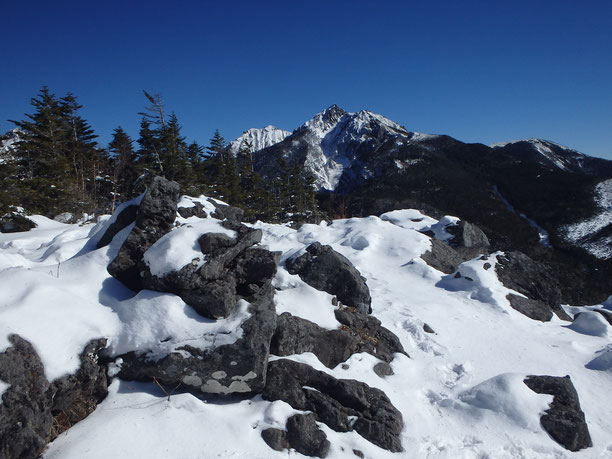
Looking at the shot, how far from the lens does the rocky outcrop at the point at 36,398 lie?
13.2 ft

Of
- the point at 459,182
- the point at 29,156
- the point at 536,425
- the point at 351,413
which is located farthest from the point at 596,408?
the point at 459,182

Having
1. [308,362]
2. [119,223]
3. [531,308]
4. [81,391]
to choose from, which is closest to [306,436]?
[308,362]

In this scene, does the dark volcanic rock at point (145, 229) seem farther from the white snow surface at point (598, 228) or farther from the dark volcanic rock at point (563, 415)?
the white snow surface at point (598, 228)

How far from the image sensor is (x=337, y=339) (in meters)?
7.44

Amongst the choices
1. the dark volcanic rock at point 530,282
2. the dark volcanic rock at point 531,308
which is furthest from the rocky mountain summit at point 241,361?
the dark volcanic rock at point 530,282

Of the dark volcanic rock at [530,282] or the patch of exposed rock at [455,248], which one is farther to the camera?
the patch of exposed rock at [455,248]

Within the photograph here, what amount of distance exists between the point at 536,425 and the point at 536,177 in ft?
363

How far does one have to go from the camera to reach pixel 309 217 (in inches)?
1467

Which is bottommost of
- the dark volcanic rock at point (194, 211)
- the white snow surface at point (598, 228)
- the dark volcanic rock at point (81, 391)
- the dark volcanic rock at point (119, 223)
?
the dark volcanic rock at point (81, 391)

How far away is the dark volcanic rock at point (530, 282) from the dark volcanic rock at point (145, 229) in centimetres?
1293

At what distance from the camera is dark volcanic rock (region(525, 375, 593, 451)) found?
241 inches

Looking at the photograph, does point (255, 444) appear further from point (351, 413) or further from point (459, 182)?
point (459, 182)

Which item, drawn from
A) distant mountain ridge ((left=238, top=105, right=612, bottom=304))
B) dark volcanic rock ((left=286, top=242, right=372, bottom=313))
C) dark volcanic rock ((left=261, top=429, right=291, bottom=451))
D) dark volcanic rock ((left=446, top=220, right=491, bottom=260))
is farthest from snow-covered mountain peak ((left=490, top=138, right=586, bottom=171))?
dark volcanic rock ((left=261, top=429, right=291, bottom=451))

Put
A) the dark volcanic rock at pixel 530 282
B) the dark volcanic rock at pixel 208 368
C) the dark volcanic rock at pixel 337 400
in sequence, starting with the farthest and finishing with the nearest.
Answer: the dark volcanic rock at pixel 530 282 → the dark volcanic rock at pixel 337 400 → the dark volcanic rock at pixel 208 368
